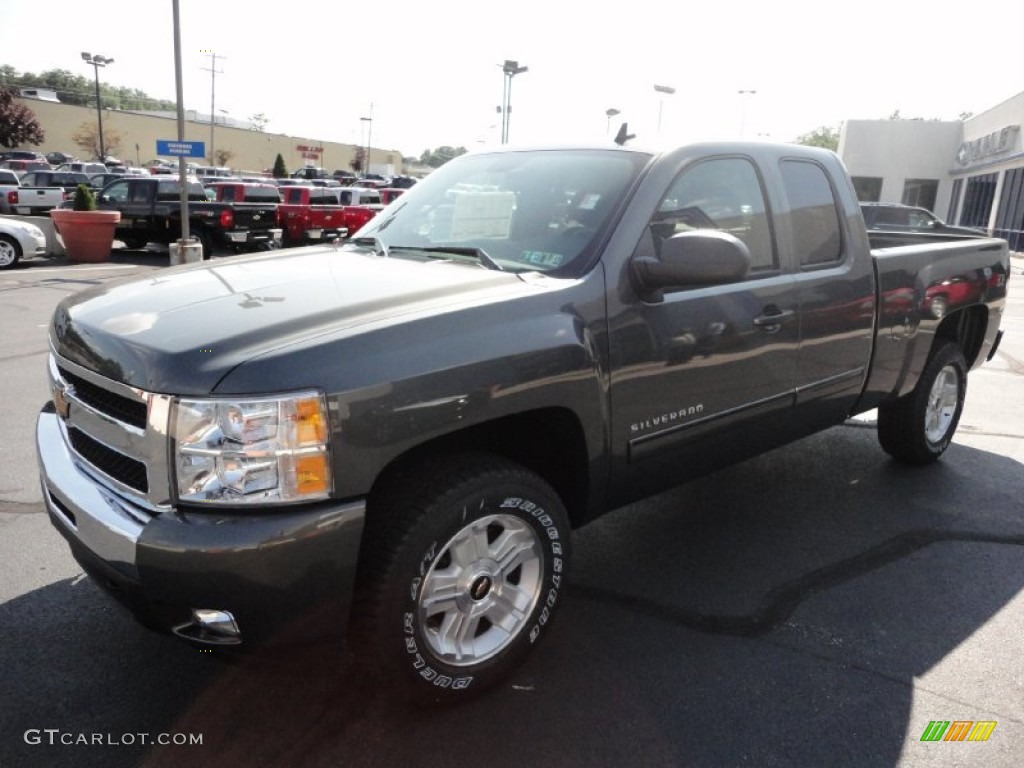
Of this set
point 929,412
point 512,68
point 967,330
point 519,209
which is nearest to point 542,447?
point 519,209

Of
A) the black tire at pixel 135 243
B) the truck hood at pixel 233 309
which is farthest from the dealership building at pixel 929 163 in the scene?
the truck hood at pixel 233 309

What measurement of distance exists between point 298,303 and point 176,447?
642mm

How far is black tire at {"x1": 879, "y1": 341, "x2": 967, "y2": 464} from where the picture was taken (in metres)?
4.96

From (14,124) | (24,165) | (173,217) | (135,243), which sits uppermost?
(14,124)

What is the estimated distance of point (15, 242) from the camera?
14484mm

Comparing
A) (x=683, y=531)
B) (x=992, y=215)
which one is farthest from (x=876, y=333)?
(x=992, y=215)

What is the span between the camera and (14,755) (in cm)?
246

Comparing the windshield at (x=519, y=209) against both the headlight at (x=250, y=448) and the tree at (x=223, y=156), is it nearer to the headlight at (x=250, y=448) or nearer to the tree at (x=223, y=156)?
the headlight at (x=250, y=448)

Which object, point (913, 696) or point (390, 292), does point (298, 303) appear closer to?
point (390, 292)

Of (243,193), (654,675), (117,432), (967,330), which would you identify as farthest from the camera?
(243,193)

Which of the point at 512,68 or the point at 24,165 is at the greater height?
the point at 512,68

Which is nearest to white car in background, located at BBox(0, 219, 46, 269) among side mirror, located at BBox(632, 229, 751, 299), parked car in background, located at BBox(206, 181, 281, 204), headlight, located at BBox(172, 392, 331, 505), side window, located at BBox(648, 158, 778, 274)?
parked car in background, located at BBox(206, 181, 281, 204)

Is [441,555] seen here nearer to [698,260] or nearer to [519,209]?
[698,260]

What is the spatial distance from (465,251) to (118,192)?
707 inches
